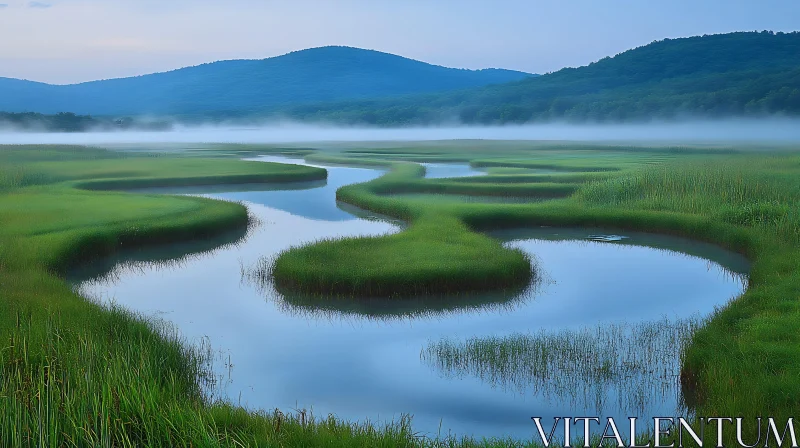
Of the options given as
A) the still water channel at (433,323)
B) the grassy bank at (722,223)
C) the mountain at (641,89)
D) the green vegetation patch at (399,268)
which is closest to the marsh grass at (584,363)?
the still water channel at (433,323)

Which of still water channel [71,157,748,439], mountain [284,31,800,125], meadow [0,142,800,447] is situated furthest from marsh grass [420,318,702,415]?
mountain [284,31,800,125]

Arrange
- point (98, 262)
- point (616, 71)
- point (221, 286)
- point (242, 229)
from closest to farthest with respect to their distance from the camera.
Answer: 1. point (221, 286)
2. point (98, 262)
3. point (242, 229)
4. point (616, 71)

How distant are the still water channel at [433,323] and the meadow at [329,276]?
52 centimetres

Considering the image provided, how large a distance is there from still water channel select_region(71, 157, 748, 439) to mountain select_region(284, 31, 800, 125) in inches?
4522

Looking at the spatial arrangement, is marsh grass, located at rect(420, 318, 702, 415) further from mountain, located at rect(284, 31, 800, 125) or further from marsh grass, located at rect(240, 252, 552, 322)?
mountain, located at rect(284, 31, 800, 125)

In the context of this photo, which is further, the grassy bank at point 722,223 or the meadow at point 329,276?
the grassy bank at point 722,223


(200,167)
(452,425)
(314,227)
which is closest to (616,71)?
(200,167)

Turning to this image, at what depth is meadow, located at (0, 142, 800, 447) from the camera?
21.6 feet

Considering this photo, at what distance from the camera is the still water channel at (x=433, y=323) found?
8.70 metres

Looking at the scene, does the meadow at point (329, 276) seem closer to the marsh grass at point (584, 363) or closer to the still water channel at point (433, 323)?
the marsh grass at point (584, 363)

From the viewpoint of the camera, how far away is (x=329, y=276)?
546 inches

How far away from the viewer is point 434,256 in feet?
49.5

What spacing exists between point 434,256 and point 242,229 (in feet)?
28.3

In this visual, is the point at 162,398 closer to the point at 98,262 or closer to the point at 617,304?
the point at 617,304
